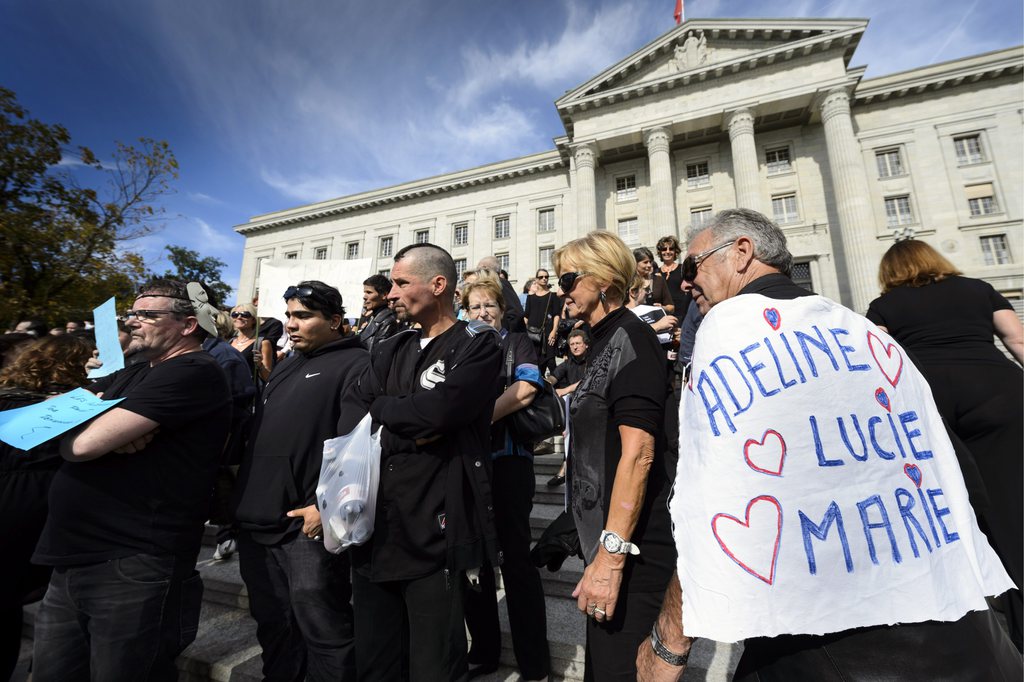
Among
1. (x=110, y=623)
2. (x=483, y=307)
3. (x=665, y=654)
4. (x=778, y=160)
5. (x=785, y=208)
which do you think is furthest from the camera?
(x=778, y=160)

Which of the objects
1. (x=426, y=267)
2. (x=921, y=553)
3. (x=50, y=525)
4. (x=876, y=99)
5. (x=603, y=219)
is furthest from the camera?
(x=603, y=219)

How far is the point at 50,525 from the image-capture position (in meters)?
2.14

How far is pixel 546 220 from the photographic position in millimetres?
32656

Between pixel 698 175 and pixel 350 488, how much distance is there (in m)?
32.2

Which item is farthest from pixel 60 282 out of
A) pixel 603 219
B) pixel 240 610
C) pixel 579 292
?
pixel 603 219

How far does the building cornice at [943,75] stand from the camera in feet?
73.9

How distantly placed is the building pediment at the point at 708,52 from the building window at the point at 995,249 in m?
12.4

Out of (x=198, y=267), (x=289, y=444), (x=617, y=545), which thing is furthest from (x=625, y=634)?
(x=198, y=267)

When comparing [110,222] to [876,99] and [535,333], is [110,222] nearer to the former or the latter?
[535,333]

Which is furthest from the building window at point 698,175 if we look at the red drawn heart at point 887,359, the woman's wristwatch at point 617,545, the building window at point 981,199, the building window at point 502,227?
the woman's wristwatch at point 617,545

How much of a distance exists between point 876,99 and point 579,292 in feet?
111

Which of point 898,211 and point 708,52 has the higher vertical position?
point 708,52

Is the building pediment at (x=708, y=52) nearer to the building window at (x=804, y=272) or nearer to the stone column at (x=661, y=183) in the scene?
the stone column at (x=661, y=183)

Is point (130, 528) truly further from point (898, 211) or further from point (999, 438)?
point (898, 211)
